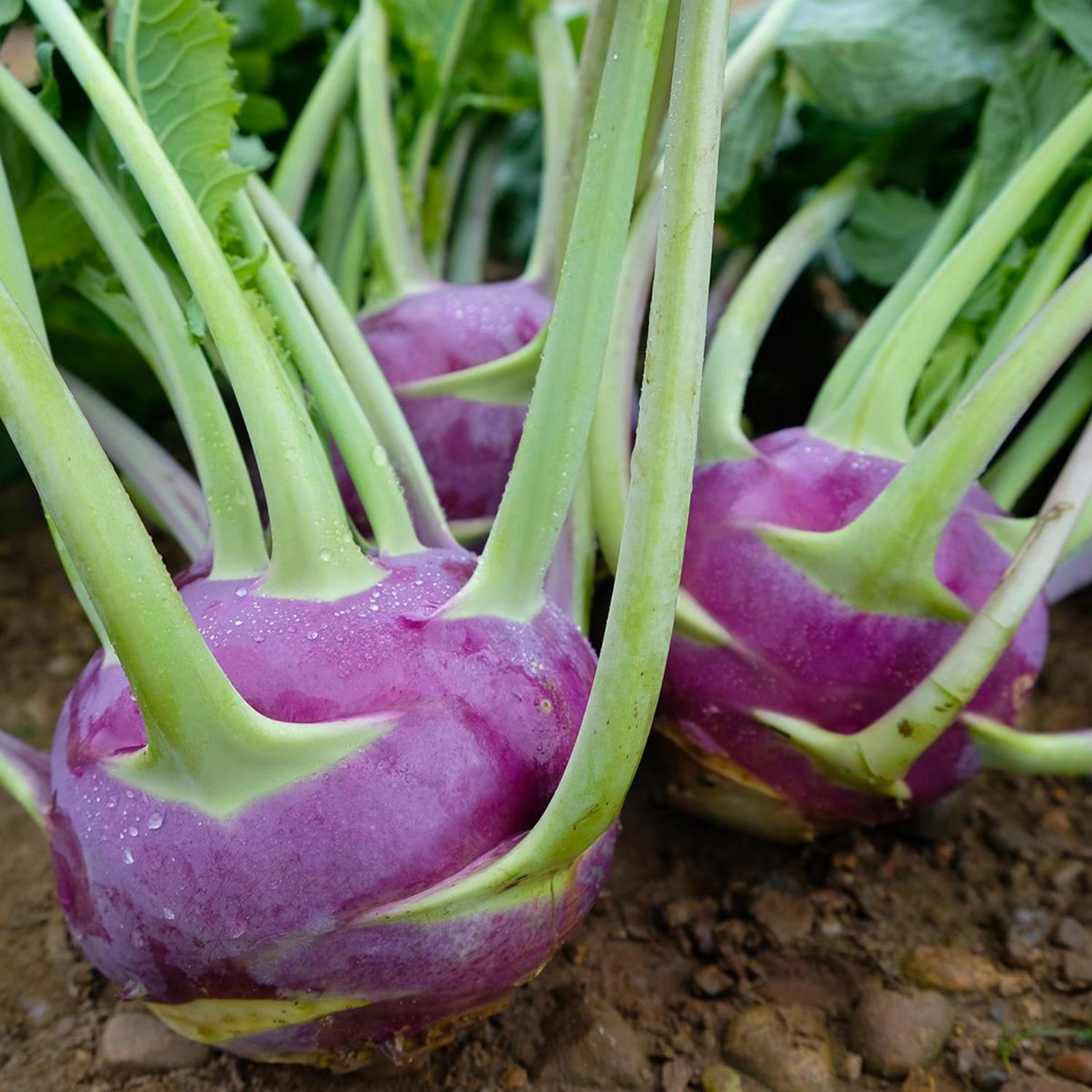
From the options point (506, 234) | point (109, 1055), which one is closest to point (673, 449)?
point (109, 1055)

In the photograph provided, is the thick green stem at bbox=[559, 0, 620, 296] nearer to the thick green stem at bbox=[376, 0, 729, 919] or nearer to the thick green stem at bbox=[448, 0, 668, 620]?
the thick green stem at bbox=[448, 0, 668, 620]

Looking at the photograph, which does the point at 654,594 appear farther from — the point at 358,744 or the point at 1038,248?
the point at 1038,248

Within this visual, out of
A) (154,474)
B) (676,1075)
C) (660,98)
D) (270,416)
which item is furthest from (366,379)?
(676,1075)

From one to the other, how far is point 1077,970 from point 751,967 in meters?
0.35

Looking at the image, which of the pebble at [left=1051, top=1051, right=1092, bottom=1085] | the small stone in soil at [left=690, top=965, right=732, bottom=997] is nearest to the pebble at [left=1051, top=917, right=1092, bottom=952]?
the pebble at [left=1051, top=1051, right=1092, bottom=1085]

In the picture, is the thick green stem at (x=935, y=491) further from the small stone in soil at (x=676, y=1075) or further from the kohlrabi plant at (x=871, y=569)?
the small stone in soil at (x=676, y=1075)

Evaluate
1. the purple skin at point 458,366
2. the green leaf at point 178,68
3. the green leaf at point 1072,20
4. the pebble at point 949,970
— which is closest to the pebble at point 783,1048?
the pebble at point 949,970

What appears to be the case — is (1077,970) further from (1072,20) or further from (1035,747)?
(1072,20)

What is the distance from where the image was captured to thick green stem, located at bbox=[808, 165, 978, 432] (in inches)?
57.6

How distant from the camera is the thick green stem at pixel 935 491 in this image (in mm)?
1122

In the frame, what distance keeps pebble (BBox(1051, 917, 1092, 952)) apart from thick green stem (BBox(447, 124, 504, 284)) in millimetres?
1267

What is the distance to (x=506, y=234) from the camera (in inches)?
91.7

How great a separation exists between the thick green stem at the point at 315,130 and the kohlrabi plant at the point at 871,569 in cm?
53

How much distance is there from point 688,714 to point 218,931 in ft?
1.87
